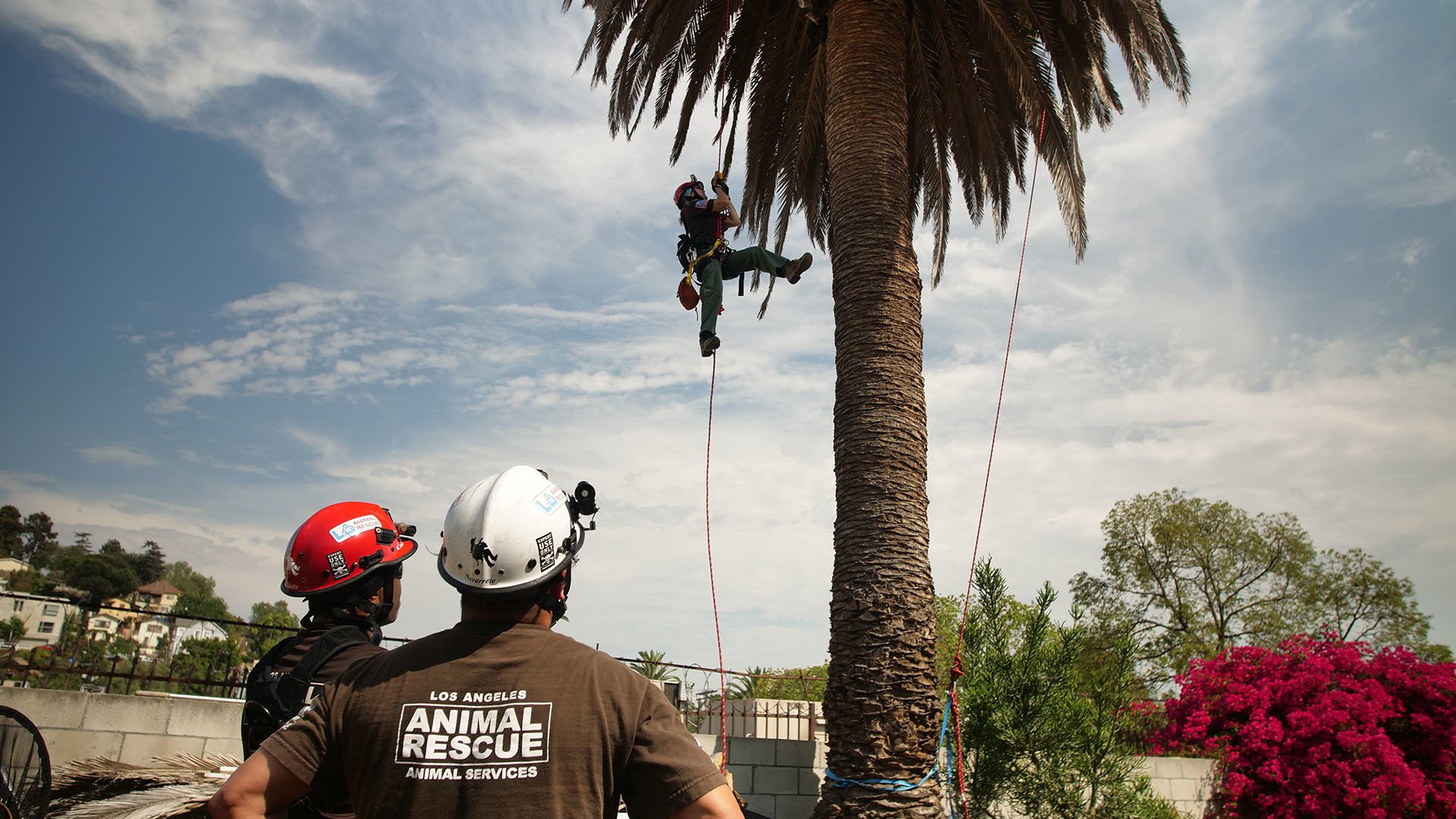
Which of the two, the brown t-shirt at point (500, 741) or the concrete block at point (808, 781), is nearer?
the brown t-shirt at point (500, 741)

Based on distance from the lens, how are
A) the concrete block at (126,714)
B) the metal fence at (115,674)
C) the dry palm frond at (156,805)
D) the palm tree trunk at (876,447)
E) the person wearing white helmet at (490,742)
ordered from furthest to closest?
the metal fence at (115,674)
the concrete block at (126,714)
the palm tree trunk at (876,447)
the dry palm frond at (156,805)
the person wearing white helmet at (490,742)

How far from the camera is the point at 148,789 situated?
190 inches

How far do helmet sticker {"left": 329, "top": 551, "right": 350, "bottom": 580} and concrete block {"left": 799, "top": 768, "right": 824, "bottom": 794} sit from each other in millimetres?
5950

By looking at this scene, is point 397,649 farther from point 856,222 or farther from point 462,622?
point 856,222

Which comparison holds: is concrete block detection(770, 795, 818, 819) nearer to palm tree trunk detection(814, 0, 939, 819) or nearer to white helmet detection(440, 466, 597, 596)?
palm tree trunk detection(814, 0, 939, 819)

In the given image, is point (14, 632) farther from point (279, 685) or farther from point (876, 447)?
point (876, 447)

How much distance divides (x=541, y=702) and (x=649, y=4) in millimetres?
8908

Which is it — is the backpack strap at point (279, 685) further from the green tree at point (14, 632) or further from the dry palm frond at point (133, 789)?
the green tree at point (14, 632)

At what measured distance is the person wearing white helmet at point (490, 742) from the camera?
5.57 ft

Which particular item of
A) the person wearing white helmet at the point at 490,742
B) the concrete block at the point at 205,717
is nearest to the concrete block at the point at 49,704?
the concrete block at the point at 205,717

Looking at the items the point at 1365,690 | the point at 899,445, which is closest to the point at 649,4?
the point at 899,445

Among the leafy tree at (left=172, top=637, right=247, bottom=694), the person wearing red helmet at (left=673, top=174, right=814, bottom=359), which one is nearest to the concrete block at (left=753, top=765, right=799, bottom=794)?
the person wearing red helmet at (left=673, top=174, right=814, bottom=359)

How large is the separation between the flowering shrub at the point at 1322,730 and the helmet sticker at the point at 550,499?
490 inches

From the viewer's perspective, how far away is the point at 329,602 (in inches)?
120
